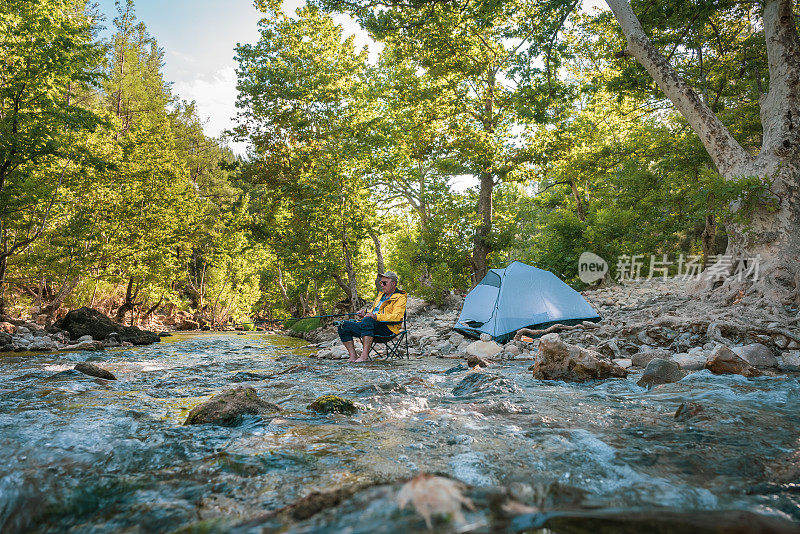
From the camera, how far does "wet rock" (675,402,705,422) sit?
2924 millimetres

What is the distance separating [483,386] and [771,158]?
7.70 meters

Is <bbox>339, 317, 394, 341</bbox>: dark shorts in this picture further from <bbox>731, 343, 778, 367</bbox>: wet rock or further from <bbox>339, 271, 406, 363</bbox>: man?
<bbox>731, 343, 778, 367</bbox>: wet rock

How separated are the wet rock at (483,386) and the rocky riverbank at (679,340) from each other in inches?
34.1

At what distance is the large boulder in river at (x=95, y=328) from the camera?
13.0m

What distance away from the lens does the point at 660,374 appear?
14.3 feet

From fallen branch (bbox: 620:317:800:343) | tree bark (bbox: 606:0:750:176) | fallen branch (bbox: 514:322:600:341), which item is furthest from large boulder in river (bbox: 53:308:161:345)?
tree bark (bbox: 606:0:750:176)

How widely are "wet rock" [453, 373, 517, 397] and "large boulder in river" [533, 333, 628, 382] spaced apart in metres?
0.65

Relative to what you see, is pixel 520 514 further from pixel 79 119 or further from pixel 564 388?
pixel 79 119

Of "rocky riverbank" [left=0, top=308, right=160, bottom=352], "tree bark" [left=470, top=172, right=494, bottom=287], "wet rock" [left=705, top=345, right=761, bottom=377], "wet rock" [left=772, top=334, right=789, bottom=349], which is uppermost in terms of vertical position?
"tree bark" [left=470, top=172, right=494, bottom=287]

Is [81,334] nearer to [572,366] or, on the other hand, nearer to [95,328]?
[95,328]

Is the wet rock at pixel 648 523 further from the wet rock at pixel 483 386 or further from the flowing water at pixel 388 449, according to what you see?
the wet rock at pixel 483 386

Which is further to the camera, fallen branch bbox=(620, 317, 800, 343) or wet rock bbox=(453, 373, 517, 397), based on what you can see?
fallen branch bbox=(620, 317, 800, 343)

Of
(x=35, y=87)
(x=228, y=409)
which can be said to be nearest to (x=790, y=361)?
(x=228, y=409)

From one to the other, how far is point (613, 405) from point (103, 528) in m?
3.50
